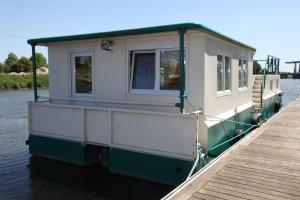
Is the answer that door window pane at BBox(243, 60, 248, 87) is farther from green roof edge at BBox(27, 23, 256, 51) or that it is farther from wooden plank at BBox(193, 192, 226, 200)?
wooden plank at BBox(193, 192, 226, 200)

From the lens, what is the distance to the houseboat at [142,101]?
6.74m

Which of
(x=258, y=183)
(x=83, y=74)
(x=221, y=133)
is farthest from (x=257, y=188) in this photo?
(x=83, y=74)

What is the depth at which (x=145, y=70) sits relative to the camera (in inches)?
313

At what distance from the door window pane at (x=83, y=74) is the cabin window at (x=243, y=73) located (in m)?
5.13

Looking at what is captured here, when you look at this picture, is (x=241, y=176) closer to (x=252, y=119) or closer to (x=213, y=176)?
(x=213, y=176)

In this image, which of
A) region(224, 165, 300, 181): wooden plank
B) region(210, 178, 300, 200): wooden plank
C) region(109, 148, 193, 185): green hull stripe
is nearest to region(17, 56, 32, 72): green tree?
region(109, 148, 193, 185): green hull stripe

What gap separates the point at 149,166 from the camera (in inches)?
275

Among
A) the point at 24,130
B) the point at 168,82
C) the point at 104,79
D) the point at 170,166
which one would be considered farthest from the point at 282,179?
the point at 24,130

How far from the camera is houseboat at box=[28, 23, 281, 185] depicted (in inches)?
265

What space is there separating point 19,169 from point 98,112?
9.22ft

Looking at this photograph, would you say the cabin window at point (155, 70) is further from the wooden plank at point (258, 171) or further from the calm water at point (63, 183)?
the wooden plank at point (258, 171)

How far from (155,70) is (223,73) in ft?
7.10

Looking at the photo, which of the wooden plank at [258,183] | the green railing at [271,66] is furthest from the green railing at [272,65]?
the wooden plank at [258,183]

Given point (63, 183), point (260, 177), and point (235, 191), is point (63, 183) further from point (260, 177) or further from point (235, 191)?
point (260, 177)
